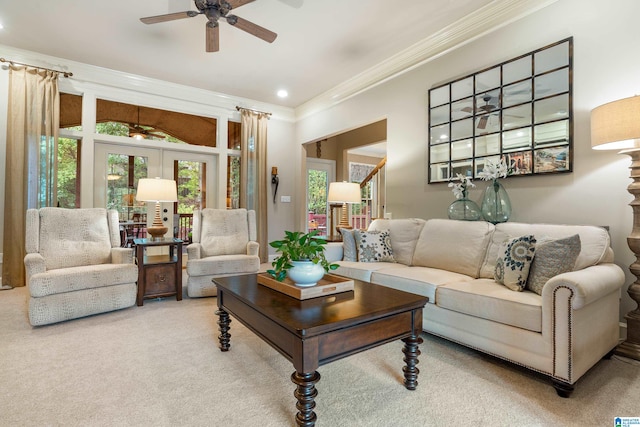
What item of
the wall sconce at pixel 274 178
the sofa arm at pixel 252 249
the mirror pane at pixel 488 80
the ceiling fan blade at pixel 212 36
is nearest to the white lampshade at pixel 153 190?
the sofa arm at pixel 252 249

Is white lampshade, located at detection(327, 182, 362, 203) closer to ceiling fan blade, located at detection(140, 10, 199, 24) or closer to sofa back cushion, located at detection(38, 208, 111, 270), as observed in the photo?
ceiling fan blade, located at detection(140, 10, 199, 24)

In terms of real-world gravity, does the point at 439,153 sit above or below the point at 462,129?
below

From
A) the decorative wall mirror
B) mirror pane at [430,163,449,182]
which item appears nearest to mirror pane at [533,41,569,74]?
the decorative wall mirror

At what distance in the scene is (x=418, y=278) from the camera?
244 centimetres

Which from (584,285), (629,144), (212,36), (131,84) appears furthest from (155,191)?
(629,144)

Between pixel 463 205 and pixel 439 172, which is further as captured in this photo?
pixel 439 172

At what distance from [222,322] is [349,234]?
1.60 meters

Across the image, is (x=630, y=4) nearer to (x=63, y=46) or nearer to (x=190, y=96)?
(x=190, y=96)

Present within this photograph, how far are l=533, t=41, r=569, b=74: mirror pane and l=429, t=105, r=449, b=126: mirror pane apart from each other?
87 centimetres

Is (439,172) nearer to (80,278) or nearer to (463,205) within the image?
(463,205)

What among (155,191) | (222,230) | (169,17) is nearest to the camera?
(169,17)

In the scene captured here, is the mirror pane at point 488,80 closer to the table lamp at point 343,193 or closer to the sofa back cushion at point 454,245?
the sofa back cushion at point 454,245

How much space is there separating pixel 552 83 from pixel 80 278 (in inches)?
167

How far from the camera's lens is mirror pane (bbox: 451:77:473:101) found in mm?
3245
